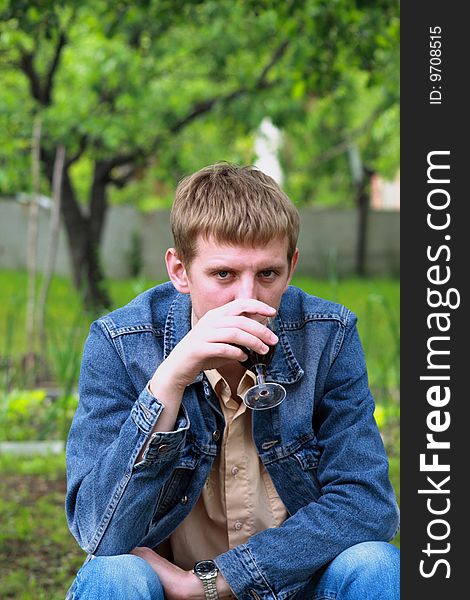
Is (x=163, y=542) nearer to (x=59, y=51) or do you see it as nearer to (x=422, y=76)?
(x=422, y=76)

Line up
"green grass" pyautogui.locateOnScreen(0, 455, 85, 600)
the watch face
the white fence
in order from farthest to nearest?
1. the white fence
2. "green grass" pyautogui.locateOnScreen(0, 455, 85, 600)
3. the watch face

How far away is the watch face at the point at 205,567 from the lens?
2.32 metres

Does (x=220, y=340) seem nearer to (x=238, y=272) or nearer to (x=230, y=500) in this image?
(x=238, y=272)

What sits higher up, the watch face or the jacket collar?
the jacket collar

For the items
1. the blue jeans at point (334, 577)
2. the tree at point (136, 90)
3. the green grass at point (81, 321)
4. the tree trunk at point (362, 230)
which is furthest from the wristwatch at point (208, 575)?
the tree trunk at point (362, 230)

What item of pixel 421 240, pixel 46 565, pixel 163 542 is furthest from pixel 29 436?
pixel 421 240

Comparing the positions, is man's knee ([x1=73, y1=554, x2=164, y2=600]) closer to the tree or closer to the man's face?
the man's face

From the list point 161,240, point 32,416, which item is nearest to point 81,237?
point 32,416

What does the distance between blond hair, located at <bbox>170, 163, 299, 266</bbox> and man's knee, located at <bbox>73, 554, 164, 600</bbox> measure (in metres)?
0.68

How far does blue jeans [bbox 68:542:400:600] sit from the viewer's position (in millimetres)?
2109

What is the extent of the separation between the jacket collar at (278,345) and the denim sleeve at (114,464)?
0.16 metres

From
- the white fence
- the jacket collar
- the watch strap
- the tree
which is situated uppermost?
the white fence

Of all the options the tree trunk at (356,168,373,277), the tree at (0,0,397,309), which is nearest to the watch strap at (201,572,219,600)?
the tree at (0,0,397,309)

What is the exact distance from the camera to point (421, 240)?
183 cm
